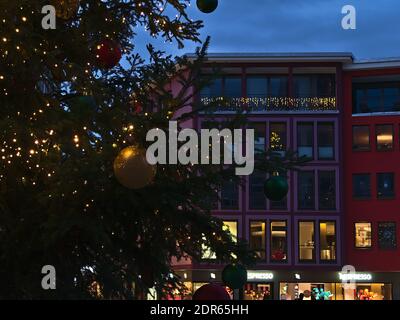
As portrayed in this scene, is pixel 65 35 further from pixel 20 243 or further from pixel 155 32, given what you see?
pixel 20 243

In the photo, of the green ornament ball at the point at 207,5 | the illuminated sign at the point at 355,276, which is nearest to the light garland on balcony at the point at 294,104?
the illuminated sign at the point at 355,276

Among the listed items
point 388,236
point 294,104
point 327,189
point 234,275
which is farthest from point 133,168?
point 294,104

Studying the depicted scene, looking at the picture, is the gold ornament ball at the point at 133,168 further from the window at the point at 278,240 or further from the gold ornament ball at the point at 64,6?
the window at the point at 278,240

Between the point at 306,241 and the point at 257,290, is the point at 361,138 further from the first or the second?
the point at 257,290

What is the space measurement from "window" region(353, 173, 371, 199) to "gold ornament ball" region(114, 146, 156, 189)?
3578 centimetres

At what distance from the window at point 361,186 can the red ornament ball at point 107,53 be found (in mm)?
34440

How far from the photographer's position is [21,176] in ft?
19.9

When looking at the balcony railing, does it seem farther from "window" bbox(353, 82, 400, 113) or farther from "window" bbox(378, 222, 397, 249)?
"window" bbox(378, 222, 397, 249)

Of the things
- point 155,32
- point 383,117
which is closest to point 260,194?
point 383,117

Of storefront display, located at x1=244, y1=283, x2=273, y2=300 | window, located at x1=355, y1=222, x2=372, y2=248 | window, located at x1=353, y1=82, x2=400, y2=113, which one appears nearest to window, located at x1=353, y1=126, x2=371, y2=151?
window, located at x1=353, y1=82, x2=400, y2=113

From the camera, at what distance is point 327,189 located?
39094 millimetres

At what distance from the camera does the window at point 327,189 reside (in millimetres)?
38938

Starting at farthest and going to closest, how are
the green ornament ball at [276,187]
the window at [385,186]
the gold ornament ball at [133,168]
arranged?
the window at [385,186]
the green ornament ball at [276,187]
the gold ornament ball at [133,168]

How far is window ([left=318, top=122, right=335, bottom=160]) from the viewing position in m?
39.7
